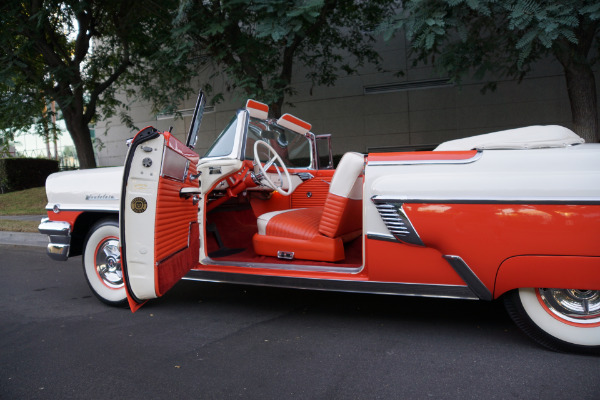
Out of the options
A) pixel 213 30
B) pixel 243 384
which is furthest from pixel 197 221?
pixel 213 30

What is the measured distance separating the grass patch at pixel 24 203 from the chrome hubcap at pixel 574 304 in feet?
41.2

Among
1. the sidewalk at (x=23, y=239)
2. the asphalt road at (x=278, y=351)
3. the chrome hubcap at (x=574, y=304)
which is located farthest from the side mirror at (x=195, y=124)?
the sidewalk at (x=23, y=239)

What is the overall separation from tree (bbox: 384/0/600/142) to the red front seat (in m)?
2.87

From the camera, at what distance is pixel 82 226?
4.22 metres

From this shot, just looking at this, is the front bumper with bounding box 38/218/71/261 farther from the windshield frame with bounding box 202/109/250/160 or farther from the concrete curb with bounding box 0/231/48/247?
the concrete curb with bounding box 0/231/48/247

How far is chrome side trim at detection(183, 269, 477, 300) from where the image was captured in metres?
2.86

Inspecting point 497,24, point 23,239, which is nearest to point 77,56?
point 23,239

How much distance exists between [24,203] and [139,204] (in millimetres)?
13297

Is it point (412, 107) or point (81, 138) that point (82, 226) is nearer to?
point (81, 138)

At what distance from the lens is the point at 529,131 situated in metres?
2.88

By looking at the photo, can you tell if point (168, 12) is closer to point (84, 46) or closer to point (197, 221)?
point (84, 46)

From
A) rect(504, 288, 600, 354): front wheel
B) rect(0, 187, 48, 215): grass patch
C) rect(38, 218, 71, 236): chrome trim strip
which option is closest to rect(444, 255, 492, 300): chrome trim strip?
rect(504, 288, 600, 354): front wheel

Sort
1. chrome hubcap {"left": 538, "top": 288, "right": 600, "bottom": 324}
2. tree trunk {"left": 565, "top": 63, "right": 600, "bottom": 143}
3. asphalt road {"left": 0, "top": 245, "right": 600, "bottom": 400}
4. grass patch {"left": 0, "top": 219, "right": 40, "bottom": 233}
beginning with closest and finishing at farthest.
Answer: asphalt road {"left": 0, "top": 245, "right": 600, "bottom": 400}, chrome hubcap {"left": 538, "top": 288, "right": 600, "bottom": 324}, tree trunk {"left": 565, "top": 63, "right": 600, "bottom": 143}, grass patch {"left": 0, "top": 219, "right": 40, "bottom": 233}

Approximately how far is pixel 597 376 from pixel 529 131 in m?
1.49
